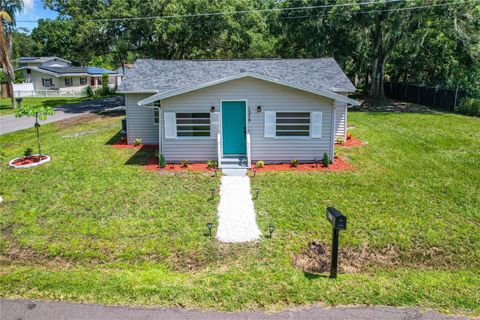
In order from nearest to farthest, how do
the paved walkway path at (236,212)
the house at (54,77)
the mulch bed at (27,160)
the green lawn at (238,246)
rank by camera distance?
the green lawn at (238,246) < the paved walkway path at (236,212) < the mulch bed at (27,160) < the house at (54,77)

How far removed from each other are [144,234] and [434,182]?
8.38 metres

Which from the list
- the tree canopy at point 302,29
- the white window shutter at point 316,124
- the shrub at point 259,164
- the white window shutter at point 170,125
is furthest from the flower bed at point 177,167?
the tree canopy at point 302,29

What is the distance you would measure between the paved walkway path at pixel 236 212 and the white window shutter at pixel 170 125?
8.86 feet

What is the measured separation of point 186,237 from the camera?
750 centimetres

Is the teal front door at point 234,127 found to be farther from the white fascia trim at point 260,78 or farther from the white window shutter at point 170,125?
the white window shutter at point 170,125

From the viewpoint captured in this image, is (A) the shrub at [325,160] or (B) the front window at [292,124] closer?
(A) the shrub at [325,160]

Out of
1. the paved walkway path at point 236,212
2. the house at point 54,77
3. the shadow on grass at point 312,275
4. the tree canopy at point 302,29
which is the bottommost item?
the shadow on grass at point 312,275

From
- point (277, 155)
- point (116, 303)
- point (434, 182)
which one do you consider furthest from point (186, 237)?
point (434, 182)

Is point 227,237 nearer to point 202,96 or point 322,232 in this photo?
point 322,232

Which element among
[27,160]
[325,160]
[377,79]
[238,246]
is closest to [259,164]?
[325,160]

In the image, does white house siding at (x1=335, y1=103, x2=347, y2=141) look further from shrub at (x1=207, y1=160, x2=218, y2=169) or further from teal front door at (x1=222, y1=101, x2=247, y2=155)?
shrub at (x1=207, y1=160, x2=218, y2=169)

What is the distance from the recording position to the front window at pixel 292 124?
1266 cm

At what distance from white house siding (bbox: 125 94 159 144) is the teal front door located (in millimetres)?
4370

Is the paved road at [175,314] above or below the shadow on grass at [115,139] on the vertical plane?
below
